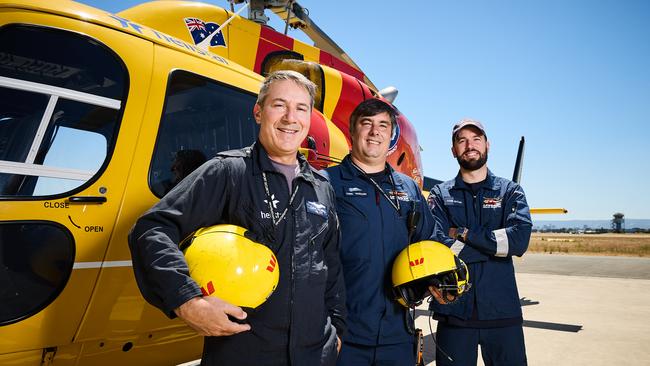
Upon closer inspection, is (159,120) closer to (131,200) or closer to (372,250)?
(131,200)

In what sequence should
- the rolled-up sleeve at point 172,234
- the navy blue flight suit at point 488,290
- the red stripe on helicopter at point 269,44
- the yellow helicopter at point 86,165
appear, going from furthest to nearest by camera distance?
the red stripe on helicopter at point 269,44
the navy blue flight suit at point 488,290
the yellow helicopter at point 86,165
the rolled-up sleeve at point 172,234

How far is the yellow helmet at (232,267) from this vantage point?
133 centimetres

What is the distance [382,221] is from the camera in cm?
225

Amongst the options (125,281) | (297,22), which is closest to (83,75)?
(125,281)

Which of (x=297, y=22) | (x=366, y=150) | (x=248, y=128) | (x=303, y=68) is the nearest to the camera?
(x=366, y=150)

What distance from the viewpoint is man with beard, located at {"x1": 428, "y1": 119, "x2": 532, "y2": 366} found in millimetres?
2562

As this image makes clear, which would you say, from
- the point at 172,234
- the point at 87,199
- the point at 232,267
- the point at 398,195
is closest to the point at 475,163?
the point at 398,195

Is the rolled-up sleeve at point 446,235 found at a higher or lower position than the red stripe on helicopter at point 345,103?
lower

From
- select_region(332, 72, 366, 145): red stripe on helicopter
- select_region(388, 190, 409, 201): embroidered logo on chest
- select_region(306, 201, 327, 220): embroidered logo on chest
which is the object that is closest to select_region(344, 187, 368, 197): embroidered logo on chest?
select_region(388, 190, 409, 201): embroidered logo on chest

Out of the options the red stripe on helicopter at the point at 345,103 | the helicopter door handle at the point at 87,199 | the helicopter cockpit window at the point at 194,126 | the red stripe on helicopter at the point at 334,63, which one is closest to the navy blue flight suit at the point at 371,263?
the helicopter cockpit window at the point at 194,126

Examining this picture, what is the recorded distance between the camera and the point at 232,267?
1.35 m

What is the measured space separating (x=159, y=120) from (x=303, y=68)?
2570 millimetres

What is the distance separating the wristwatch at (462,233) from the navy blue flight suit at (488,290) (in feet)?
0.09

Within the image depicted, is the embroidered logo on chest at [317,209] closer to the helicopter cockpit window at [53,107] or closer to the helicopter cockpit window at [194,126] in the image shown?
the helicopter cockpit window at [194,126]
